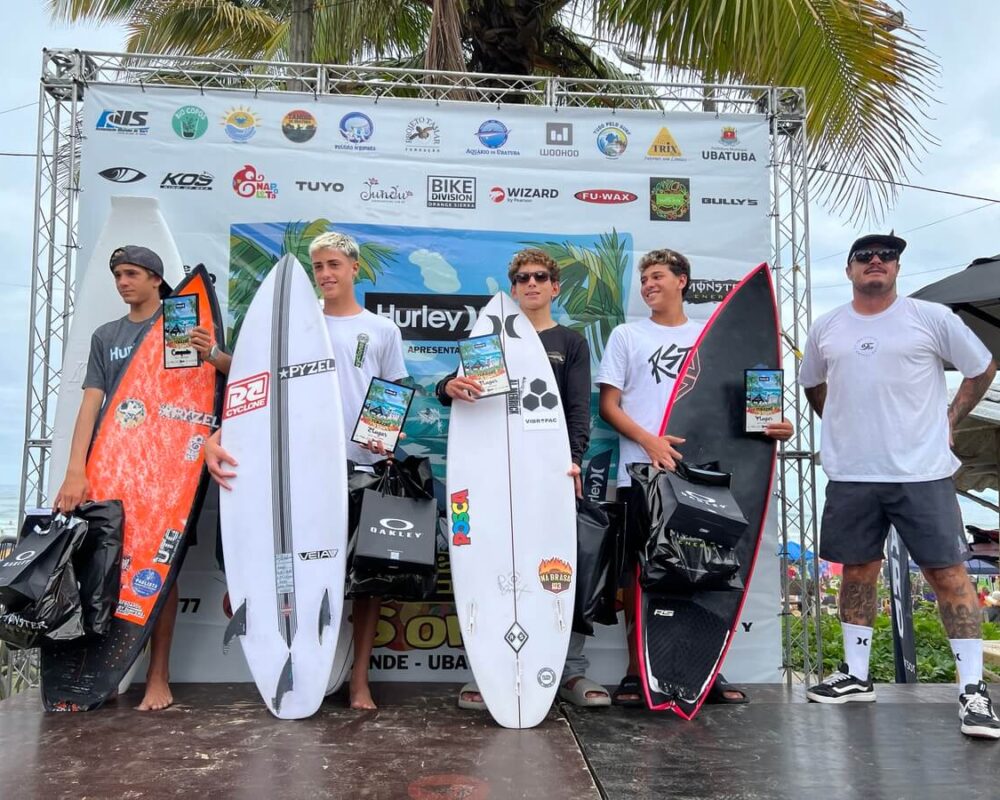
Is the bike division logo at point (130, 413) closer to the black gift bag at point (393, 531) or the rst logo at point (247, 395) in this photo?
the rst logo at point (247, 395)

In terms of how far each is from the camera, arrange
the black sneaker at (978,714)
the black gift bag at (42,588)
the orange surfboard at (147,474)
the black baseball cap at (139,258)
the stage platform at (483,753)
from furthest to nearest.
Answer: the black baseball cap at (139,258)
the orange surfboard at (147,474)
the black gift bag at (42,588)
the black sneaker at (978,714)
the stage platform at (483,753)

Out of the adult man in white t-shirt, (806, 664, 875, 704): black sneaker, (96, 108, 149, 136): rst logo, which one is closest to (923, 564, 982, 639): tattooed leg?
the adult man in white t-shirt

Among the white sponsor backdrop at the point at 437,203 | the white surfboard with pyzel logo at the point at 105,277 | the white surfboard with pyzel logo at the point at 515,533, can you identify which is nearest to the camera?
the white surfboard with pyzel logo at the point at 515,533

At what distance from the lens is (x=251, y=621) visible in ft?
10.1

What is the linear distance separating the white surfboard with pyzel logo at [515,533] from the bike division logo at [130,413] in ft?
4.14

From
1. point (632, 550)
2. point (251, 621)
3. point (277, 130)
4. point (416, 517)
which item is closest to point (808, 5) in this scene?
point (277, 130)

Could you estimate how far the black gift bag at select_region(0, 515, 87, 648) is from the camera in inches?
113

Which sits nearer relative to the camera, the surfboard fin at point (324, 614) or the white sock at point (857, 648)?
the surfboard fin at point (324, 614)

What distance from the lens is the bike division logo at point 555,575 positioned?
3.13 metres

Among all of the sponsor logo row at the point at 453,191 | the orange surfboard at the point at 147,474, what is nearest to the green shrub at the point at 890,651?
the sponsor logo row at the point at 453,191

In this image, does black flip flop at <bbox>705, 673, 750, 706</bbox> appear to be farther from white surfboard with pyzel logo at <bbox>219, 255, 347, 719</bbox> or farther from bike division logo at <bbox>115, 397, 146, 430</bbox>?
bike division logo at <bbox>115, 397, 146, 430</bbox>

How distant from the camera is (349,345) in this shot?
10.9 feet

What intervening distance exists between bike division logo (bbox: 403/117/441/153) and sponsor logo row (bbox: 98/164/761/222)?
0.15 m

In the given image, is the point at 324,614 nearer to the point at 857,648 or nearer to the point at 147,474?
the point at 147,474
